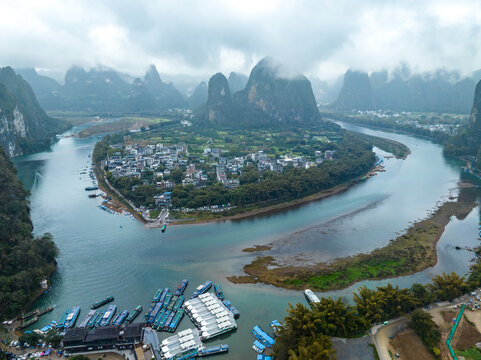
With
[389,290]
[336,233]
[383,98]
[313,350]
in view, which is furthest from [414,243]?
[383,98]

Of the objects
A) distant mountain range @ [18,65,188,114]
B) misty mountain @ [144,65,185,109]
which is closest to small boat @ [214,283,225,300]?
distant mountain range @ [18,65,188,114]

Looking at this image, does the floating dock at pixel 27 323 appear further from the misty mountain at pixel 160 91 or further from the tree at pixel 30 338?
the misty mountain at pixel 160 91

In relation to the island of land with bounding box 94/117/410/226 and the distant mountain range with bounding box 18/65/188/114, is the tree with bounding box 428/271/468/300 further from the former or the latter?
the distant mountain range with bounding box 18/65/188/114

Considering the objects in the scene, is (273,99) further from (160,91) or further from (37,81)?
(37,81)

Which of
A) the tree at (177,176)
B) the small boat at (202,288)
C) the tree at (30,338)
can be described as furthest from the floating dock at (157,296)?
the tree at (177,176)

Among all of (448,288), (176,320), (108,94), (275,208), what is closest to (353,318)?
(448,288)
